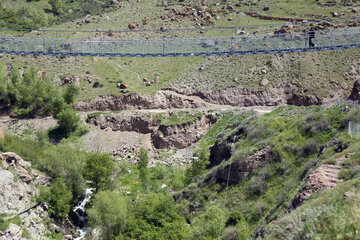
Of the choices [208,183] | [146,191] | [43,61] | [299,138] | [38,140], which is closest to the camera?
[299,138]

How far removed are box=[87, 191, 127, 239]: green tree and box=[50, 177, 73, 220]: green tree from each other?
3125mm

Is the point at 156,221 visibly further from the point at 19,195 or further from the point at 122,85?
the point at 122,85

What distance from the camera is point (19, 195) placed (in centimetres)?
4403

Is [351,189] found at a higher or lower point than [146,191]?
higher

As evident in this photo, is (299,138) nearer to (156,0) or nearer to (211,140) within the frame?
(211,140)

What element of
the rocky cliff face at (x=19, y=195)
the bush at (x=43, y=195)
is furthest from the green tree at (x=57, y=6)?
the bush at (x=43, y=195)

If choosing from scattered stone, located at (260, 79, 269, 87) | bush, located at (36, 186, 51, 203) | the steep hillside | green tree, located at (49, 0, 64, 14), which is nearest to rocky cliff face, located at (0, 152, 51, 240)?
the steep hillside

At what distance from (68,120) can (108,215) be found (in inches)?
1201

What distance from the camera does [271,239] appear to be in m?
23.7

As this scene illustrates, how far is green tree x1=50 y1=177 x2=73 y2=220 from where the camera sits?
4653 cm

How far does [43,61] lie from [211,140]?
28063 mm

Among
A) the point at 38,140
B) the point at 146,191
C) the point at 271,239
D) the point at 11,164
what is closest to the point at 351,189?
the point at 271,239

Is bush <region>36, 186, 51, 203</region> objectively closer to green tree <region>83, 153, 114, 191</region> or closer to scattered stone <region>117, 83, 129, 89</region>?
green tree <region>83, 153, 114, 191</region>

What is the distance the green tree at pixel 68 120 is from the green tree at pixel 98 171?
→ 60.3 ft
